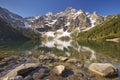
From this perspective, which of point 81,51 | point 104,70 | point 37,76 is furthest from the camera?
point 81,51

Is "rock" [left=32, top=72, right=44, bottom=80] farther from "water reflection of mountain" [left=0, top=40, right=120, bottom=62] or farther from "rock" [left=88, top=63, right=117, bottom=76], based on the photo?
"water reflection of mountain" [left=0, top=40, right=120, bottom=62]

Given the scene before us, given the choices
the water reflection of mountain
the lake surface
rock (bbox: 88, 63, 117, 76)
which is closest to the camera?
rock (bbox: 88, 63, 117, 76)

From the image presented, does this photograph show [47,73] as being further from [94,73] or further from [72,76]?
[94,73]

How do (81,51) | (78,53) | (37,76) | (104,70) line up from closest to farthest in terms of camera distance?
(37,76), (104,70), (78,53), (81,51)

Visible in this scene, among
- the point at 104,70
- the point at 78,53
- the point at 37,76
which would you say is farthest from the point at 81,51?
the point at 37,76

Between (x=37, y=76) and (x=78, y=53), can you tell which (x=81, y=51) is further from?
(x=37, y=76)

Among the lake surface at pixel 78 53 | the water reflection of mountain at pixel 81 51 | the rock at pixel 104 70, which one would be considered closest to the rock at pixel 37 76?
the rock at pixel 104 70

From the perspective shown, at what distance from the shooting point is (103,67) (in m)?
23.1

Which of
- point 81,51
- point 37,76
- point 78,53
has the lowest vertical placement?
point 37,76

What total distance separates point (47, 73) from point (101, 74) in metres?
7.44

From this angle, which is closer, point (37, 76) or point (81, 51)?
point (37, 76)

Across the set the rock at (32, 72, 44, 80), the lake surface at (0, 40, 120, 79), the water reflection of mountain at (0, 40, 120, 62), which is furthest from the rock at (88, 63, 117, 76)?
the water reflection of mountain at (0, 40, 120, 62)

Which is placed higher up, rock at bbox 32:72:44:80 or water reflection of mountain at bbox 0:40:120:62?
water reflection of mountain at bbox 0:40:120:62

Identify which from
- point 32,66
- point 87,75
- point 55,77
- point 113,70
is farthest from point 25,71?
point 113,70
